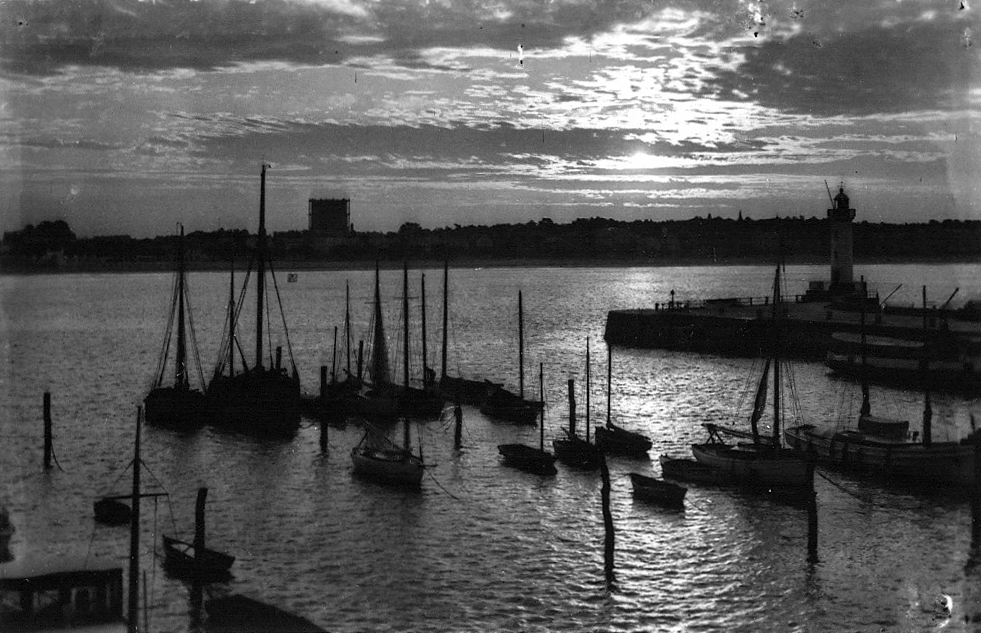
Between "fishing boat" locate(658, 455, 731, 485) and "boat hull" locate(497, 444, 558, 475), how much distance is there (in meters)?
3.55

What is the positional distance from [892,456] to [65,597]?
23558 millimetres

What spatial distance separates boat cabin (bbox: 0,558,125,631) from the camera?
16.3 metres

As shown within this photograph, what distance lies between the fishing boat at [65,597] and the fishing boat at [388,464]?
13.6 m

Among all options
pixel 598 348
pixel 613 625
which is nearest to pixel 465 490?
pixel 613 625

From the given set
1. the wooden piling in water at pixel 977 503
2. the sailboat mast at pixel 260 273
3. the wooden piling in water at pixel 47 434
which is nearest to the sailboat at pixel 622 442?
the wooden piling in water at pixel 977 503

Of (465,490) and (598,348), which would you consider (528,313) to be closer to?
(598,348)

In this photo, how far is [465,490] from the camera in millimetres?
31312

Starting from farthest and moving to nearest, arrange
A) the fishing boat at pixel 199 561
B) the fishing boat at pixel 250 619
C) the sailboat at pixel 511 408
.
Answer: the sailboat at pixel 511 408 → the fishing boat at pixel 199 561 → the fishing boat at pixel 250 619

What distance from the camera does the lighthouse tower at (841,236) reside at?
74.3m

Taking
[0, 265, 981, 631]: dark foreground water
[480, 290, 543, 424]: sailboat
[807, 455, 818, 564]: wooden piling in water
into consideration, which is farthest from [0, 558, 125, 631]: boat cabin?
[480, 290, 543, 424]: sailboat

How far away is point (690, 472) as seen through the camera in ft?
104

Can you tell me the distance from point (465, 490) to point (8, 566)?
15.3 m

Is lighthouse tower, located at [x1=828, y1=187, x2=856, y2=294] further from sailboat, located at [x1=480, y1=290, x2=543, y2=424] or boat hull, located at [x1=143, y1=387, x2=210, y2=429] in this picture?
boat hull, located at [x1=143, y1=387, x2=210, y2=429]

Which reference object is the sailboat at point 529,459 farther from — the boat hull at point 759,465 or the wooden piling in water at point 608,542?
the wooden piling in water at point 608,542
